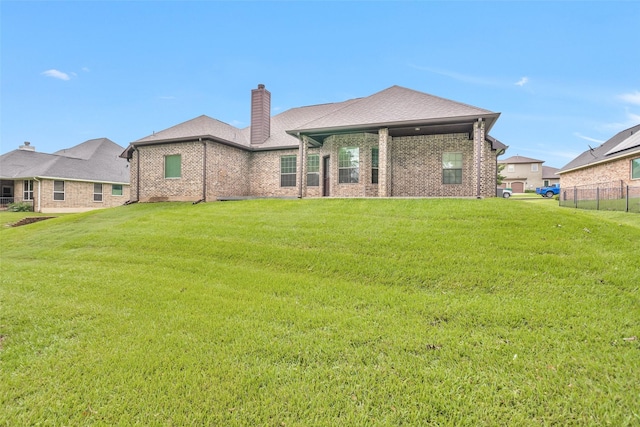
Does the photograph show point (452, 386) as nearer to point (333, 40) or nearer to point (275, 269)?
point (275, 269)

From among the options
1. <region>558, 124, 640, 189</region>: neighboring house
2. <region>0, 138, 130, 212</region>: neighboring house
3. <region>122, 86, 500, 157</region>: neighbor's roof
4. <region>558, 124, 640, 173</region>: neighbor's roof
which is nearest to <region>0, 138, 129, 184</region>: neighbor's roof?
<region>0, 138, 130, 212</region>: neighboring house

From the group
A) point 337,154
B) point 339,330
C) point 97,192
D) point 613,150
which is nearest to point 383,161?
point 337,154

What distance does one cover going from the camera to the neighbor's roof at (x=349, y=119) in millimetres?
12742

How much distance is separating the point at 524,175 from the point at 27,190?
6334cm

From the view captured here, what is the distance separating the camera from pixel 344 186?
14727 millimetres

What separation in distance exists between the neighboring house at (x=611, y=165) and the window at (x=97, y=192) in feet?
129

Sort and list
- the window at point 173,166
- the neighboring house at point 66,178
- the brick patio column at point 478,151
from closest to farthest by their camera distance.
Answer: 1. the brick patio column at point 478,151
2. the window at point 173,166
3. the neighboring house at point 66,178

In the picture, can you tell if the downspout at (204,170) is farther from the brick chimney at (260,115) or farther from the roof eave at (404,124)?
the roof eave at (404,124)

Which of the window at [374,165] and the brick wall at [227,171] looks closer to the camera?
the window at [374,165]

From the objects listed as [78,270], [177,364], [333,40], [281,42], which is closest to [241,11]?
[281,42]

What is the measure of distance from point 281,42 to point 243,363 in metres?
18.2

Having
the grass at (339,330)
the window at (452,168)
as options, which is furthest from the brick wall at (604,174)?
the grass at (339,330)

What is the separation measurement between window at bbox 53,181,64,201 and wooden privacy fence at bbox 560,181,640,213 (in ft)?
121

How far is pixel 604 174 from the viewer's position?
73.5 ft
